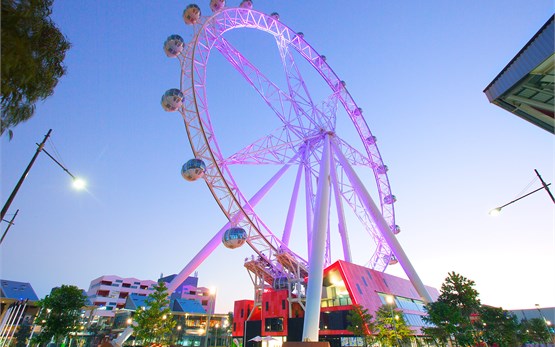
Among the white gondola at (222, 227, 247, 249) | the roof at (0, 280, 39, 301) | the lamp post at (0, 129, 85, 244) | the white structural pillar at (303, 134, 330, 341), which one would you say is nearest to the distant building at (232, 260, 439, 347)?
the white structural pillar at (303, 134, 330, 341)

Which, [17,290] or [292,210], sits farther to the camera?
[17,290]

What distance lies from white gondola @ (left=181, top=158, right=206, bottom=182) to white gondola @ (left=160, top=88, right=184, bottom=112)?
174 inches

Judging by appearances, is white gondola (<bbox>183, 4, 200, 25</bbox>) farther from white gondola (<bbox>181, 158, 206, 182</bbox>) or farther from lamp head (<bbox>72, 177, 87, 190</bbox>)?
lamp head (<bbox>72, 177, 87, 190</bbox>)

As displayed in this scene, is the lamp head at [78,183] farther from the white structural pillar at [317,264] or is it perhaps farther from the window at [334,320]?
the window at [334,320]

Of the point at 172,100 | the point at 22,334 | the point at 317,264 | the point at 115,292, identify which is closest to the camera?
the point at 317,264

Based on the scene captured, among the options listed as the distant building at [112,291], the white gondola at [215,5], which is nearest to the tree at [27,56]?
the white gondola at [215,5]

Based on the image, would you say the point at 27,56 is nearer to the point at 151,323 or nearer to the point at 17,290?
the point at 151,323

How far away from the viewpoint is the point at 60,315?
27.4 metres

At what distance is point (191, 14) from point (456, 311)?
32161 millimetres

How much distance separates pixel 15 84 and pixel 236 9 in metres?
27.3

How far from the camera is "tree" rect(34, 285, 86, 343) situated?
26.6m

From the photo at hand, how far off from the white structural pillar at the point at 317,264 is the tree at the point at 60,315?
77.0 feet

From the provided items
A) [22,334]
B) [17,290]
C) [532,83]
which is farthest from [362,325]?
[17,290]

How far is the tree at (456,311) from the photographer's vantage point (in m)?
21.2
